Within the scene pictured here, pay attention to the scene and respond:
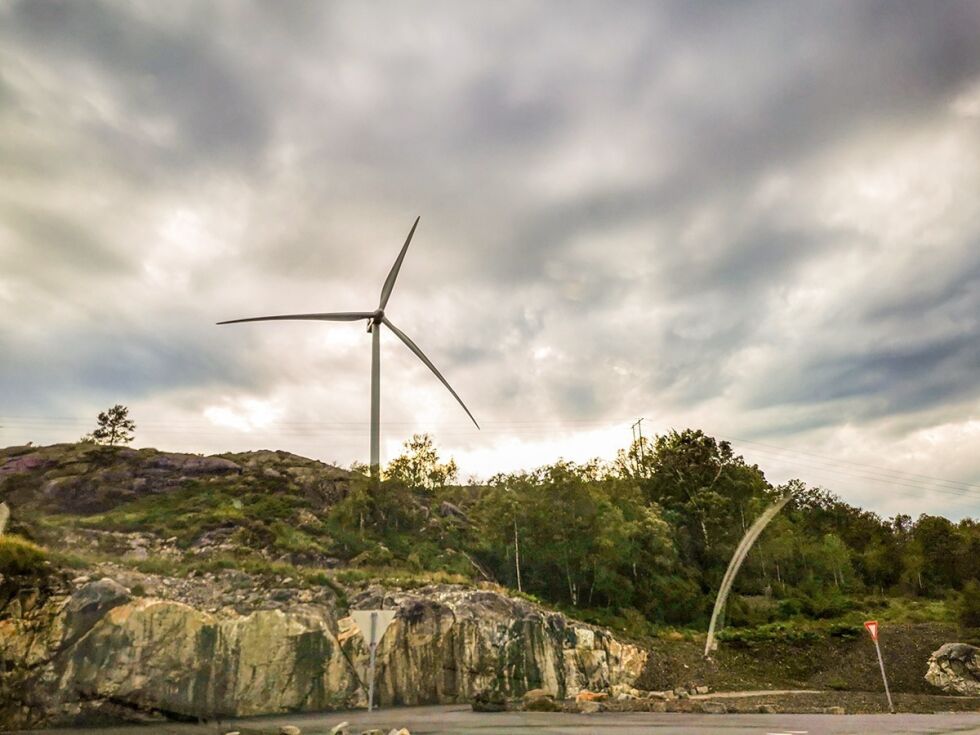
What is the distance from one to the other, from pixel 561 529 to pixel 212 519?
92.8 feet

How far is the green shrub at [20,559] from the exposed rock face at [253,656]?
1003 millimetres

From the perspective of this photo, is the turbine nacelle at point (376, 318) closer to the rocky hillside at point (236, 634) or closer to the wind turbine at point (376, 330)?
the wind turbine at point (376, 330)

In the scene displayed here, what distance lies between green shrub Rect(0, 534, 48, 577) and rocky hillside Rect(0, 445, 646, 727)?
0.07m

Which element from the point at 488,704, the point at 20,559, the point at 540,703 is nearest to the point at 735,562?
the point at 540,703

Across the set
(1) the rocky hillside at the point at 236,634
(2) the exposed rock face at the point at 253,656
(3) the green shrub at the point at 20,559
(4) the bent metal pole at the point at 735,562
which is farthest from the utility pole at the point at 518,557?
(3) the green shrub at the point at 20,559

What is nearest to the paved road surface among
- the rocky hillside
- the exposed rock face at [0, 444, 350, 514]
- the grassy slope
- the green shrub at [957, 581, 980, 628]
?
the rocky hillside

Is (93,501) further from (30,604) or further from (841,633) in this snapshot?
(841,633)

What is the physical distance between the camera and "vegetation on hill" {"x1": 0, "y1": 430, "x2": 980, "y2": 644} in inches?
1656

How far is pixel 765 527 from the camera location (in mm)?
59094

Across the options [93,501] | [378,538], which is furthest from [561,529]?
[93,501]

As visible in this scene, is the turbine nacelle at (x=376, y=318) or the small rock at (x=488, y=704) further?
the turbine nacelle at (x=376, y=318)

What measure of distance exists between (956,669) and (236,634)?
1362 inches

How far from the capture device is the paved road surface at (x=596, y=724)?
14.3 metres

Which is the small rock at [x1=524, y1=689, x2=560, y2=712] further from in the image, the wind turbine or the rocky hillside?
the wind turbine
